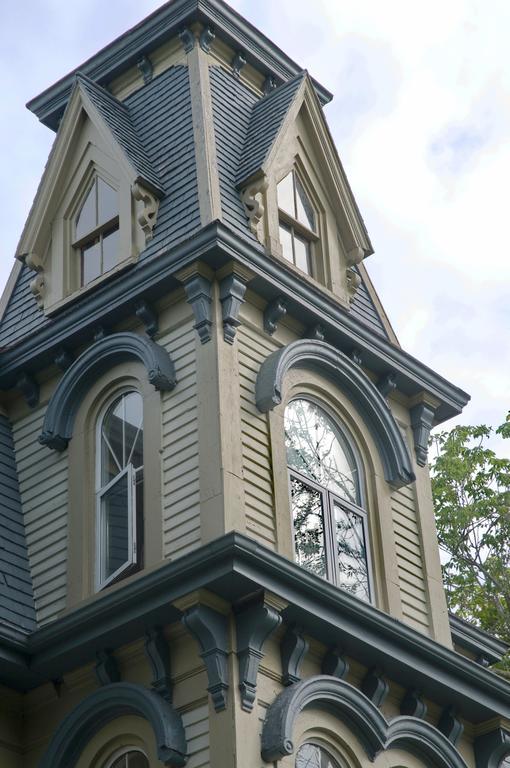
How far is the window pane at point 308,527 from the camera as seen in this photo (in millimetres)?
16219

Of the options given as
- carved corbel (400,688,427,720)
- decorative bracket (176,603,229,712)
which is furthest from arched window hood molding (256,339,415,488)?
decorative bracket (176,603,229,712)

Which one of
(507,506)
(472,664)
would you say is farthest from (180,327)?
(507,506)

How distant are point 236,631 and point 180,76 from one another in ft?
29.7

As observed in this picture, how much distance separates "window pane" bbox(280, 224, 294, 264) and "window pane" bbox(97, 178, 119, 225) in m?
2.09

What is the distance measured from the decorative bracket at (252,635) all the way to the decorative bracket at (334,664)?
106 cm

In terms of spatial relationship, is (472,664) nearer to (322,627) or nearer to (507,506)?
(322,627)

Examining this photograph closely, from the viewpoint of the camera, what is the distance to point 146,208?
18344 mm

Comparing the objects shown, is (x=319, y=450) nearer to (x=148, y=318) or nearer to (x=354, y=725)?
(x=148, y=318)

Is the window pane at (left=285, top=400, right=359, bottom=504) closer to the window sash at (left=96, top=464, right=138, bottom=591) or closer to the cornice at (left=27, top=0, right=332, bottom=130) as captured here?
the window sash at (left=96, top=464, right=138, bottom=591)

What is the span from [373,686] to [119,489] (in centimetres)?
352

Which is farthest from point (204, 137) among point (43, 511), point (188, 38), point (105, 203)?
point (43, 511)

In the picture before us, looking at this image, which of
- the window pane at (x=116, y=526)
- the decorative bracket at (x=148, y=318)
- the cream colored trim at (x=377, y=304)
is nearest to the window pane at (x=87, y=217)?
the decorative bracket at (x=148, y=318)

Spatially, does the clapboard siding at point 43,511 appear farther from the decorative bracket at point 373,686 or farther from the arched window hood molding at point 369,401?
the decorative bracket at point 373,686

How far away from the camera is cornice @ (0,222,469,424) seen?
54.5 feet
